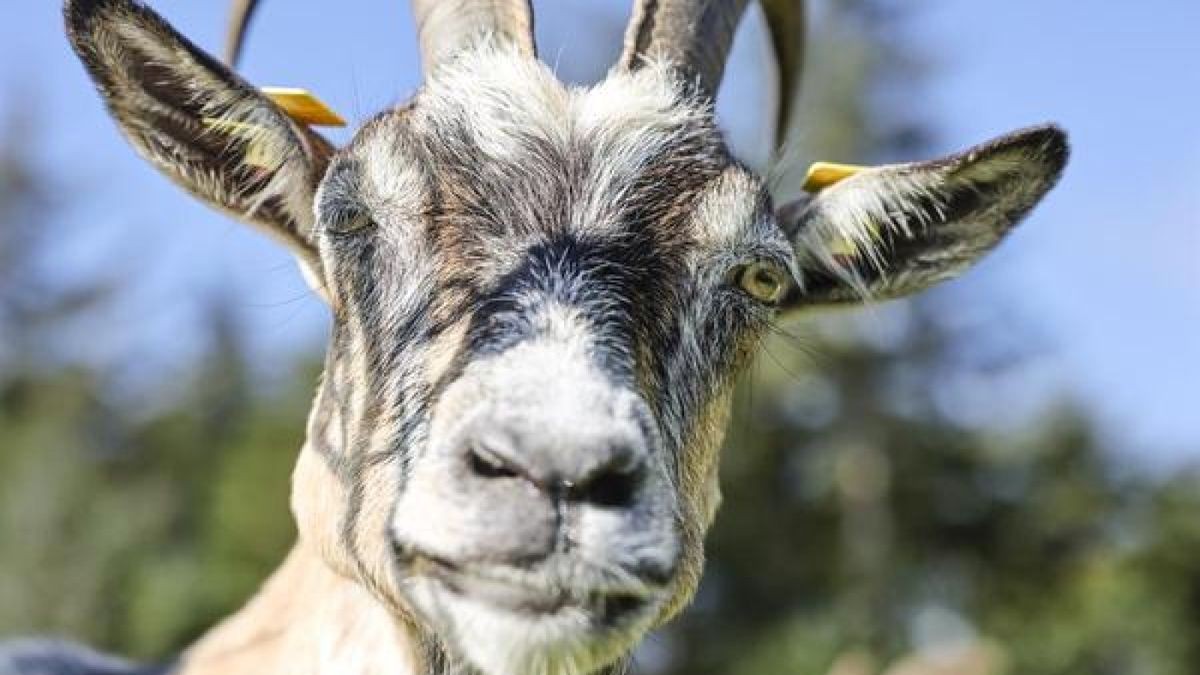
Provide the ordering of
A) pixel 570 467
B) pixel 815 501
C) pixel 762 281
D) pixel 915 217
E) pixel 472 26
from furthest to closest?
pixel 815 501 → pixel 915 217 → pixel 472 26 → pixel 762 281 → pixel 570 467

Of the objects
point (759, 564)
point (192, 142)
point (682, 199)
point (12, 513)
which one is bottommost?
point (759, 564)

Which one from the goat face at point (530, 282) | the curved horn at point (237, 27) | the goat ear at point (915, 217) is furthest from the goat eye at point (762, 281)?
the curved horn at point (237, 27)

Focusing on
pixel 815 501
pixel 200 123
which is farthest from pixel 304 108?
pixel 815 501

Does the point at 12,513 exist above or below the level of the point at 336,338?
below

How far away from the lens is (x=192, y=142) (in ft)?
17.6

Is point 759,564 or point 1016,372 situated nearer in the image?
point 1016,372

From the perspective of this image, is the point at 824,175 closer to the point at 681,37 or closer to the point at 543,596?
the point at 681,37

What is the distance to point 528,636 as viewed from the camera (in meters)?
3.91

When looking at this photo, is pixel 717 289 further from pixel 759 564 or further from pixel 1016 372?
pixel 759 564

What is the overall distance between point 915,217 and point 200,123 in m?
2.54

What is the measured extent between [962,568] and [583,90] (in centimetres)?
3984

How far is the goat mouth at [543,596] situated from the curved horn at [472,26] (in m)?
2.17

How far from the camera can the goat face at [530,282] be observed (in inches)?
155

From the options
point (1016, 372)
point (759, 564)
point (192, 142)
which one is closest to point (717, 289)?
point (192, 142)
